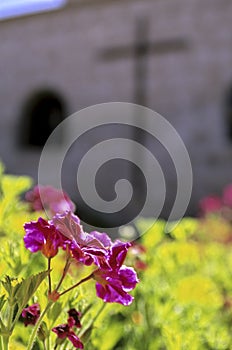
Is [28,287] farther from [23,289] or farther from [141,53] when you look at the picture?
[141,53]

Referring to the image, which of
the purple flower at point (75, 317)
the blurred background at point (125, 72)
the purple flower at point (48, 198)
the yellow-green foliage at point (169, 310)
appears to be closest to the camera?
the purple flower at point (75, 317)

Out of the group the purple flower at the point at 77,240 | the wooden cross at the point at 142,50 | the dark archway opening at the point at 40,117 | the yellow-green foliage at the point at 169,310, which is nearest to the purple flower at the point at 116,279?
the purple flower at the point at 77,240

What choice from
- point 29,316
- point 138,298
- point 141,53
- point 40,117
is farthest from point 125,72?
point 29,316

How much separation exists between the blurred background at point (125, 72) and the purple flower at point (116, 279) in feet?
23.1

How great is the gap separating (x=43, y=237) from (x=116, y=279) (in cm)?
9

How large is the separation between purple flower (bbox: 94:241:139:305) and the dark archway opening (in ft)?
29.0

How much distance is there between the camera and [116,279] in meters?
0.67

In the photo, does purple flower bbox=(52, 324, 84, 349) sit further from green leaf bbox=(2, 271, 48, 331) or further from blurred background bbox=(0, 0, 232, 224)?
blurred background bbox=(0, 0, 232, 224)

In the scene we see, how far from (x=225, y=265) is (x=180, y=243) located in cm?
55

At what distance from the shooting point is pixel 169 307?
118cm

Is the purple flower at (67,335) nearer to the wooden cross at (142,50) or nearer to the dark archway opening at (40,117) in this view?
the wooden cross at (142,50)

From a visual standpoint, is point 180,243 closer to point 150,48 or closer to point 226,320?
point 226,320

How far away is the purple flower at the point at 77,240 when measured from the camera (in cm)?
65

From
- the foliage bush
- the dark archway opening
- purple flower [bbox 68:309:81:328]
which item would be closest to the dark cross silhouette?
the dark archway opening
